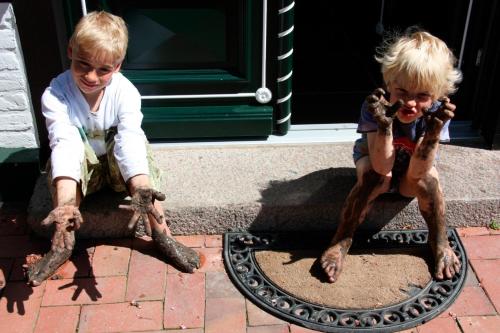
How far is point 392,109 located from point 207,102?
130 cm

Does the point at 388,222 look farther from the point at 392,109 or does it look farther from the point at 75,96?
the point at 75,96

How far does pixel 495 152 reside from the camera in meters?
3.41

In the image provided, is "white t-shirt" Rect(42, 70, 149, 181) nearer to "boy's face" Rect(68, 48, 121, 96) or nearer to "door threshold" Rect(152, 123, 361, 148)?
"boy's face" Rect(68, 48, 121, 96)

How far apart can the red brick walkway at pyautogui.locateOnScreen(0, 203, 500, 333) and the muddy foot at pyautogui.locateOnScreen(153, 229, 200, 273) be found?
0.04 m

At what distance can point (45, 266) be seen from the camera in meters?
2.69

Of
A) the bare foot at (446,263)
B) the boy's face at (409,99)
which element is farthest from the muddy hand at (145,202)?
the bare foot at (446,263)

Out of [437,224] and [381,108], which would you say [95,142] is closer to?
[381,108]

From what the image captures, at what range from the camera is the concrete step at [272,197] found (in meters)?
2.96

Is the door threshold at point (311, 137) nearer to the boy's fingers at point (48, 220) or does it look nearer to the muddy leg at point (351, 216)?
the muddy leg at point (351, 216)

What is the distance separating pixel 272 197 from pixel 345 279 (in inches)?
22.3

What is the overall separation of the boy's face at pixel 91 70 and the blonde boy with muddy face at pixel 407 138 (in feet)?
3.66

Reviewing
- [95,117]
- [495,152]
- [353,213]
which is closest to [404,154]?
[353,213]

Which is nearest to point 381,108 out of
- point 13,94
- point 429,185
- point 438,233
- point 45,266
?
point 429,185

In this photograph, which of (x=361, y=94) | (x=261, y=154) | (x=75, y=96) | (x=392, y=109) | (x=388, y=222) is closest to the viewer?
(x=392, y=109)
